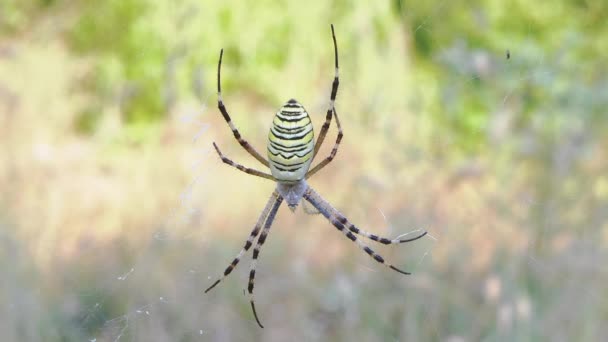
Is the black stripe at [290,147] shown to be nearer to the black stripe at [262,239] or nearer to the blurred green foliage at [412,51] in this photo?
the blurred green foliage at [412,51]

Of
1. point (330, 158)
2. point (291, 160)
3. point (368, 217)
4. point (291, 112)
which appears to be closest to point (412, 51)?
point (368, 217)

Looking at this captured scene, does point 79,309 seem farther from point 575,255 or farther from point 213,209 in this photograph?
point 575,255

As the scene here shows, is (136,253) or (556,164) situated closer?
(556,164)

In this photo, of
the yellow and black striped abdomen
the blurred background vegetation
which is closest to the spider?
the yellow and black striped abdomen

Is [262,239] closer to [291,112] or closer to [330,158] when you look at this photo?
[330,158]

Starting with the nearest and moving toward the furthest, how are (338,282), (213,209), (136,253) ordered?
(338,282) → (136,253) → (213,209)

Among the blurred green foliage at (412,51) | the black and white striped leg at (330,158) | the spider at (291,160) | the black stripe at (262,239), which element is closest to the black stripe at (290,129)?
the spider at (291,160)

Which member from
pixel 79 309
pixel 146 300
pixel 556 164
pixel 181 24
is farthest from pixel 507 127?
pixel 79 309

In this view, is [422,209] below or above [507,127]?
below
